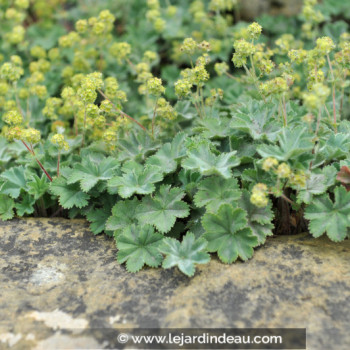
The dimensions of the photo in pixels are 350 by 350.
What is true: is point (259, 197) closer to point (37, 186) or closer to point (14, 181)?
point (37, 186)

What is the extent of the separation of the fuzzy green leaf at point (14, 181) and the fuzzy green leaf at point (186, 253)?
1.05 meters

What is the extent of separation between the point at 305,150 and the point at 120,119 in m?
1.17

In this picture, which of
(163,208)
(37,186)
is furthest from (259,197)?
(37,186)

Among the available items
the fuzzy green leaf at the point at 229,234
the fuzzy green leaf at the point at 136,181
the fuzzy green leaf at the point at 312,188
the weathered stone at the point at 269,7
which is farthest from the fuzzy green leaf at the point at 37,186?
the weathered stone at the point at 269,7

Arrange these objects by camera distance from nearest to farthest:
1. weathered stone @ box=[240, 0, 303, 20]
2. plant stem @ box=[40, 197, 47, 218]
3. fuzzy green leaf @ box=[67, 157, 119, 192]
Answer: fuzzy green leaf @ box=[67, 157, 119, 192] → plant stem @ box=[40, 197, 47, 218] → weathered stone @ box=[240, 0, 303, 20]

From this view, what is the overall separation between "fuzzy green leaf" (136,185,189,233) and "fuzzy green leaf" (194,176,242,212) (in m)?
0.12

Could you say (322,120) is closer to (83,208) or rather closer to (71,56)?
(83,208)

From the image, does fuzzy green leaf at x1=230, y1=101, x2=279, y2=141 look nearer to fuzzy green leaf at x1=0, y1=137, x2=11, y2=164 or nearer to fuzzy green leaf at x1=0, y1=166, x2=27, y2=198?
Result: fuzzy green leaf at x1=0, y1=166, x2=27, y2=198

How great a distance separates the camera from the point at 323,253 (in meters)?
2.20

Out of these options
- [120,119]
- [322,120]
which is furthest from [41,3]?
[322,120]

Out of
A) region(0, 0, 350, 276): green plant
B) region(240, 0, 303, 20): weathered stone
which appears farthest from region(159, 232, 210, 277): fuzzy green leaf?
region(240, 0, 303, 20): weathered stone

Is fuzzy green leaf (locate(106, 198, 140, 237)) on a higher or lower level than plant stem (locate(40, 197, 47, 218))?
higher

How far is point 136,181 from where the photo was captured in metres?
2.45

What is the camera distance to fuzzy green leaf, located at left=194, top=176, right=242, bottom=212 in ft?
7.43
